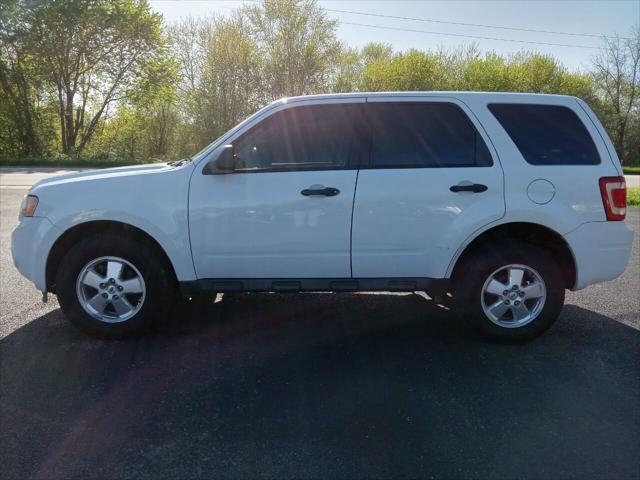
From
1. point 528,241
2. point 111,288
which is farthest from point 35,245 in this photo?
point 528,241

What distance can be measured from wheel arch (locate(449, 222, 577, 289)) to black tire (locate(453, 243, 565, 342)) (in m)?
0.04

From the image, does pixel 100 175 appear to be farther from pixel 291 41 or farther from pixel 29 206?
pixel 291 41

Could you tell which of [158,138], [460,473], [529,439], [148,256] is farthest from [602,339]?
[158,138]

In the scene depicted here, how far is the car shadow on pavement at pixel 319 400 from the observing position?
2652mm

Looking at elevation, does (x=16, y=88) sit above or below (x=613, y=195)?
above

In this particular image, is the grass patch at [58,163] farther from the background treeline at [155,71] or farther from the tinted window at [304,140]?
the tinted window at [304,140]

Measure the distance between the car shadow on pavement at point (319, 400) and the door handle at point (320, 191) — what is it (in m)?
1.21

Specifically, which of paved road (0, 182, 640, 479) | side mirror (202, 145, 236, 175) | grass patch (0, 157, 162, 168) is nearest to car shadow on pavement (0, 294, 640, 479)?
paved road (0, 182, 640, 479)

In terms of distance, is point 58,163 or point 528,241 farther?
point 58,163

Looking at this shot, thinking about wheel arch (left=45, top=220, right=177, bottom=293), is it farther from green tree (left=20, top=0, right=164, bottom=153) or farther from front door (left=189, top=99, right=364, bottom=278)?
green tree (left=20, top=0, right=164, bottom=153)

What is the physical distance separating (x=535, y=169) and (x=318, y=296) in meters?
2.48

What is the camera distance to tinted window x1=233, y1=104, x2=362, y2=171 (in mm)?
4062

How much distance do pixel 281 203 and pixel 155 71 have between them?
108ft

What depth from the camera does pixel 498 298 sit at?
416 cm
